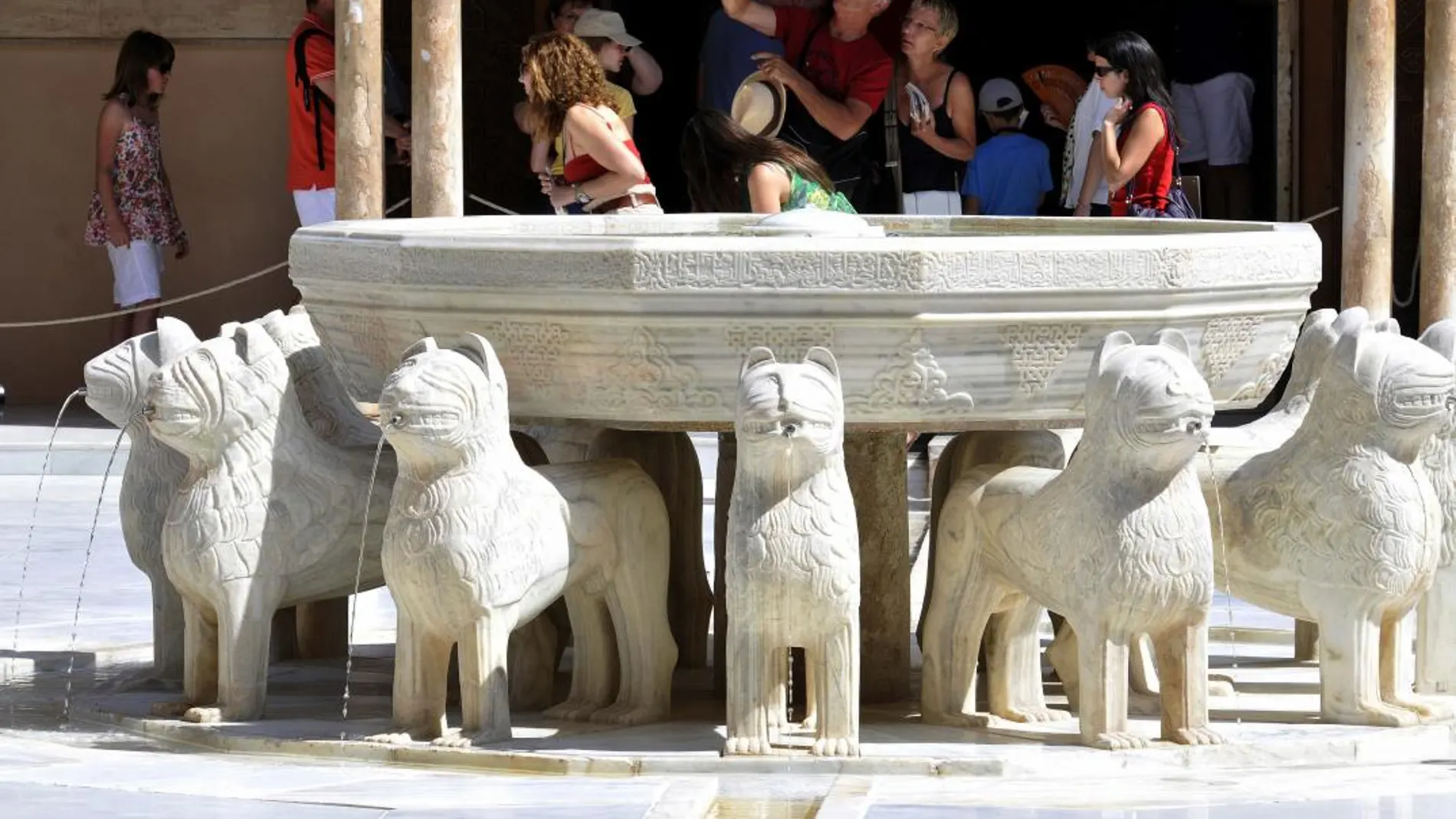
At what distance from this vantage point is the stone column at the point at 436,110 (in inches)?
481

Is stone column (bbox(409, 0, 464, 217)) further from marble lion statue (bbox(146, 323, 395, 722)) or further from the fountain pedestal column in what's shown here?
marble lion statue (bbox(146, 323, 395, 722))

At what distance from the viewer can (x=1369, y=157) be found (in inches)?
498

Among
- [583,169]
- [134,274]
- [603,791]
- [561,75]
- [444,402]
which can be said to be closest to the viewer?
[603,791]

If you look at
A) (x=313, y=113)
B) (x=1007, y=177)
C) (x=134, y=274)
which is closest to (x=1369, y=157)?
(x=1007, y=177)

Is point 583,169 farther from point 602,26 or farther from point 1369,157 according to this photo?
point 1369,157

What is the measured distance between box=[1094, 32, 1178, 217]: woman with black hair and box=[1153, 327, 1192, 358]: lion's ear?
14.9 feet

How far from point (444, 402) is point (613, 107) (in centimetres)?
349

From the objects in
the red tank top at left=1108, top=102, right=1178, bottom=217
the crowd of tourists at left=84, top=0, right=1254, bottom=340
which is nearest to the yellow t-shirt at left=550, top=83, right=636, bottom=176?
the crowd of tourists at left=84, top=0, right=1254, bottom=340

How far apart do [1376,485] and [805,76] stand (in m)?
5.17

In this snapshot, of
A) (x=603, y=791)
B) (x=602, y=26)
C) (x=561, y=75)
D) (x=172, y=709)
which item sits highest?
(x=602, y=26)

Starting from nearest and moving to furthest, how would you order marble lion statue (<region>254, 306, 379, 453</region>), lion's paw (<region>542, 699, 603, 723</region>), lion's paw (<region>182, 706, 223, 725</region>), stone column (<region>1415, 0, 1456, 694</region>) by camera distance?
1. lion's paw (<region>182, 706, 223, 725</region>)
2. lion's paw (<region>542, 699, 603, 723</region>)
3. marble lion statue (<region>254, 306, 379, 453</region>)
4. stone column (<region>1415, 0, 1456, 694</region>)

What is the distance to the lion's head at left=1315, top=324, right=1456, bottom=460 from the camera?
667 centimetres

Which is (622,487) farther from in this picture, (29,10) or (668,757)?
(29,10)

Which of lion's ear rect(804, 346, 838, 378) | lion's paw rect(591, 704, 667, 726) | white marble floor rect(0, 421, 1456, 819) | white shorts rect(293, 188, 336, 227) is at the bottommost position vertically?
white marble floor rect(0, 421, 1456, 819)
